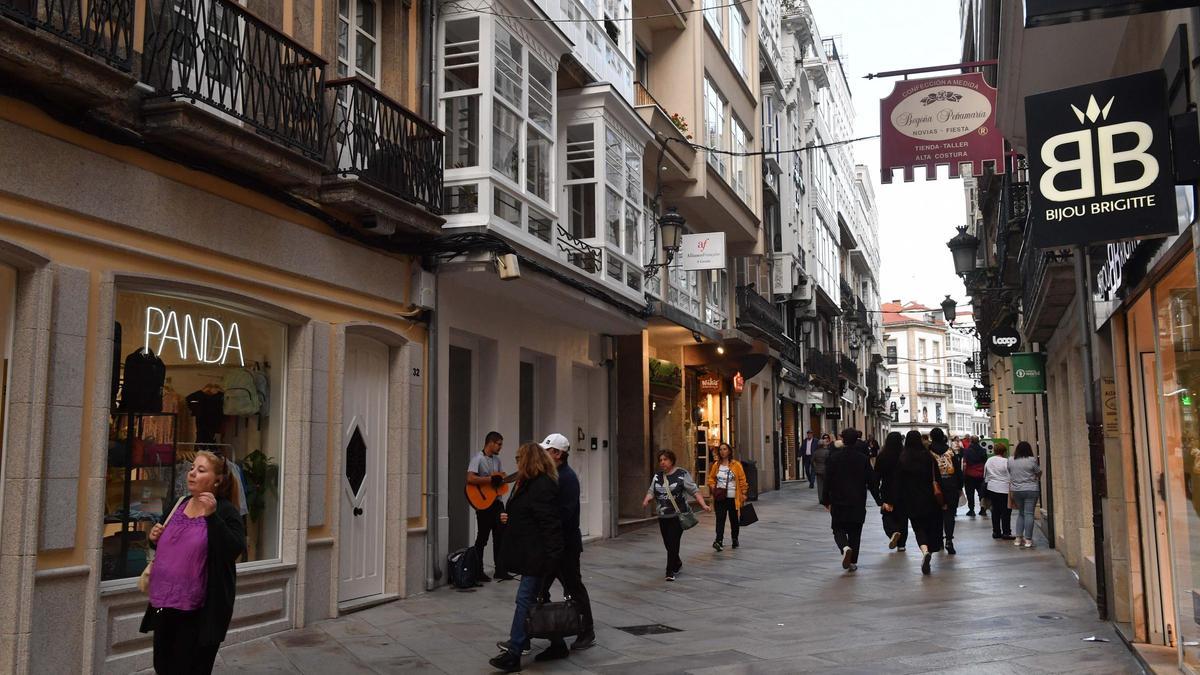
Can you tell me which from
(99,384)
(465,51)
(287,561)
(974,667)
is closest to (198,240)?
(99,384)

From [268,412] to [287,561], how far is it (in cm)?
140

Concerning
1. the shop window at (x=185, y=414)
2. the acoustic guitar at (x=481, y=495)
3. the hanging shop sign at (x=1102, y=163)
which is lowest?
the acoustic guitar at (x=481, y=495)

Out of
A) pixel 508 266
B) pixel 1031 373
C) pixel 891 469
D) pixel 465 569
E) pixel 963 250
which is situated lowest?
pixel 465 569

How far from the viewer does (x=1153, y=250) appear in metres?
6.91

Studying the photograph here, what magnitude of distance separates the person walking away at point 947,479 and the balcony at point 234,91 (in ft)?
31.0

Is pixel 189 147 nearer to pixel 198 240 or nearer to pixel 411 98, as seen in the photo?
pixel 198 240

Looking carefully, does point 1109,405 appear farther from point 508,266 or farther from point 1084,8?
point 508,266

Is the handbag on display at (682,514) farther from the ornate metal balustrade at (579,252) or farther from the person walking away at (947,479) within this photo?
the ornate metal balustrade at (579,252)

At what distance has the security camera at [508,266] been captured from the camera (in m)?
12.4

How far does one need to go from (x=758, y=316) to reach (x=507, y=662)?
23.2 metres

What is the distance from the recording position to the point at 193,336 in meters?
9.27

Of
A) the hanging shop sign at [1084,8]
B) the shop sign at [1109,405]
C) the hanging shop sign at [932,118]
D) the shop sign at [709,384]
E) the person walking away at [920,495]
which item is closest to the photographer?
the hanging shop sign at [1084,8]

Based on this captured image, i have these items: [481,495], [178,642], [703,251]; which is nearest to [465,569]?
[481,495]

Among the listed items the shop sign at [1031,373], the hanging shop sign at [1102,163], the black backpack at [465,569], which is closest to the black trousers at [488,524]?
the black backpack at [465,569]
